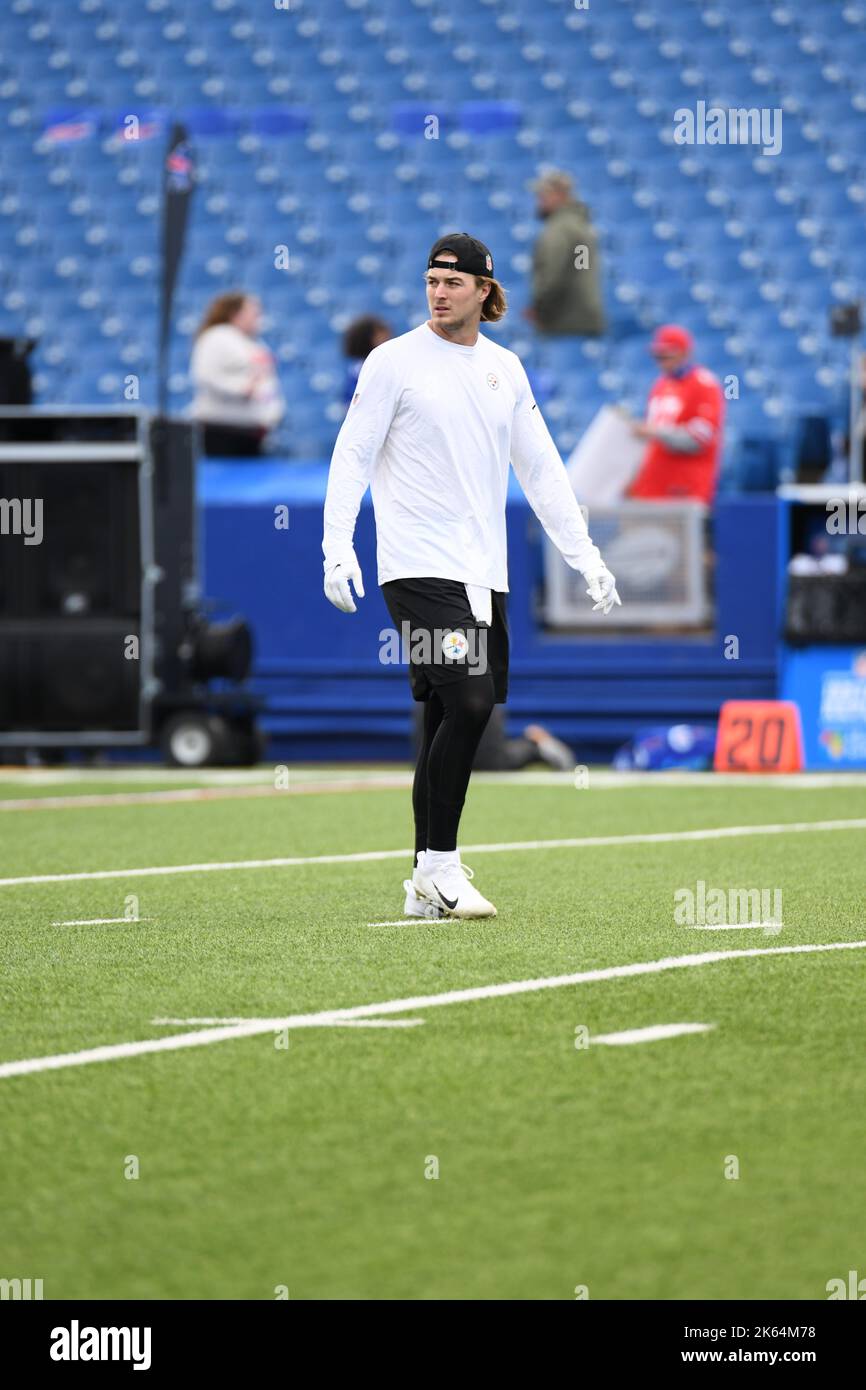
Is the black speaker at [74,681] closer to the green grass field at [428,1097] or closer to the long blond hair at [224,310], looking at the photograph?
the long blond hair at [224,310]

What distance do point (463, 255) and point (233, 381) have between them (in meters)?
10.4

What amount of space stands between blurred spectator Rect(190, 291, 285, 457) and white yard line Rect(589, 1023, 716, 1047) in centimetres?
1247

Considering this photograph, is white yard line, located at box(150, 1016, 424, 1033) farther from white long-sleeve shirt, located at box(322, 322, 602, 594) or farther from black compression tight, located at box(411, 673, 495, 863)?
white long-sleeve shirt, located at box(322, 322, 602, 594)

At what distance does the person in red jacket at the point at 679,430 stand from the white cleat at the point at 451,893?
8.92 metres

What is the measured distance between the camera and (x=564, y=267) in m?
17.8

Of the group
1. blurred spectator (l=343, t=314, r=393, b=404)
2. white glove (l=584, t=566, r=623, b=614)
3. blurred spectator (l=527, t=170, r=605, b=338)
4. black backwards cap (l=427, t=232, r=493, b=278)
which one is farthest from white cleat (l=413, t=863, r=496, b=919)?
blurred spectator (l=527, t=170, r=605, b=338)

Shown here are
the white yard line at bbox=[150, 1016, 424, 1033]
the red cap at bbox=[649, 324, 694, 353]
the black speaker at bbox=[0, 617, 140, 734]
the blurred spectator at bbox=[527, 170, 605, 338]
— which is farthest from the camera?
the blurred spectator at bbox=[527, 170, 605, 338]

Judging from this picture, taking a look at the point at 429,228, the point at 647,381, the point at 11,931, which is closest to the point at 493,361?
the point at 11,931

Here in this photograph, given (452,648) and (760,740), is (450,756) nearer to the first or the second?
(452,648)

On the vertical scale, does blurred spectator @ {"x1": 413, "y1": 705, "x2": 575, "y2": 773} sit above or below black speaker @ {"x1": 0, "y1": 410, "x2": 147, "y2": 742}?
below

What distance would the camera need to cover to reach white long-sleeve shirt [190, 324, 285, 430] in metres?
17.1

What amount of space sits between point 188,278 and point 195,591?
25.4ft

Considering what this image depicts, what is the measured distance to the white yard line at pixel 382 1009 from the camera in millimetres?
4867

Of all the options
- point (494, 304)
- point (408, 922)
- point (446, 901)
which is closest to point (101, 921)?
point (408, 922)
